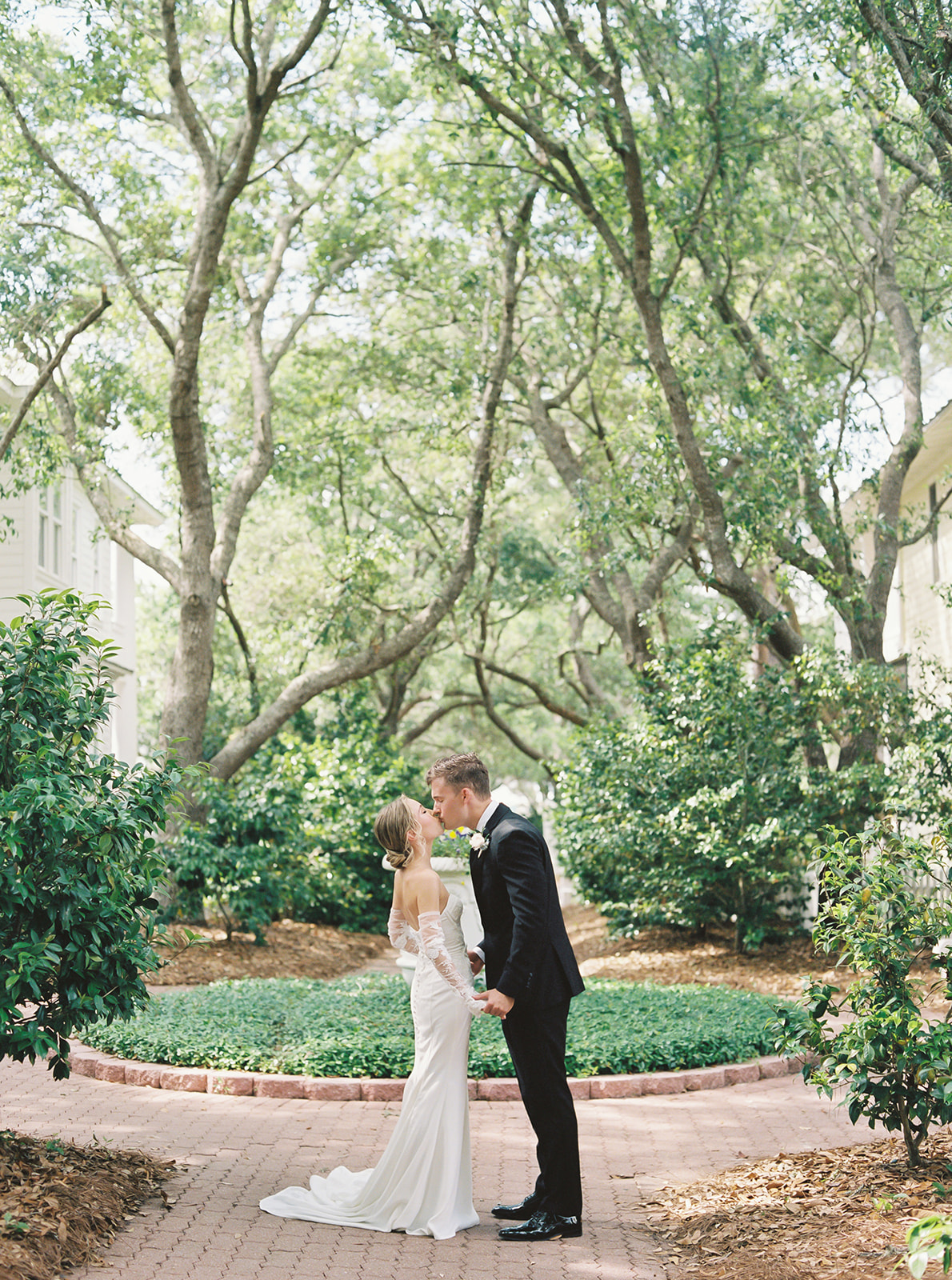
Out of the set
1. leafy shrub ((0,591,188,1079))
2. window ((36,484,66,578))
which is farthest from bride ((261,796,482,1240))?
window ((36,484,66,578))

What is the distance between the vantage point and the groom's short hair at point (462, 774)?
17.6ft

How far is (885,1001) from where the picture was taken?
5.05 meters

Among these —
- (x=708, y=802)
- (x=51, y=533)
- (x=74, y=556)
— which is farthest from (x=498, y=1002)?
(x=74, y=556)

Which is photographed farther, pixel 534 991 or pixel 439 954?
pixel 439 954

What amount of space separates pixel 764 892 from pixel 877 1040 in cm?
913

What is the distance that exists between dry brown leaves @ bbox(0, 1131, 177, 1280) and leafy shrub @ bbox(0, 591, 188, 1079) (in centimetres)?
42

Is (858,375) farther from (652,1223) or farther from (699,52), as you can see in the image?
(652,1223)

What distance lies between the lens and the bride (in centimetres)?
521

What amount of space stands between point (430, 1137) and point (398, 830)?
52.4 inches

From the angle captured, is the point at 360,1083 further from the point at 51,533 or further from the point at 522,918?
the point at 51,533

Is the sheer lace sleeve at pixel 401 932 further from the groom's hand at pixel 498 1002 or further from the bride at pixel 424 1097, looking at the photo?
the groom's hand at pixel 498 1002

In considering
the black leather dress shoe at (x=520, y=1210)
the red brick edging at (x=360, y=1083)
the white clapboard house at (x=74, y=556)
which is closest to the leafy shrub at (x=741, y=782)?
the red brick edging at (x=360, y=1083)

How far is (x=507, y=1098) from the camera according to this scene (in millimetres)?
7973

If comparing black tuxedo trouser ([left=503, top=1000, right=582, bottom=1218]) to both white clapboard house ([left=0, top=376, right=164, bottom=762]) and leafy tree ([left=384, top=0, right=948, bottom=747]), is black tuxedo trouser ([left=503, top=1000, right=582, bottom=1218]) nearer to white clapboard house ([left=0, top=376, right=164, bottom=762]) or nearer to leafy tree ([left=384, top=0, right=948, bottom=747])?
leafy tree ([left=384, top=0, right=948, bottom=747])
